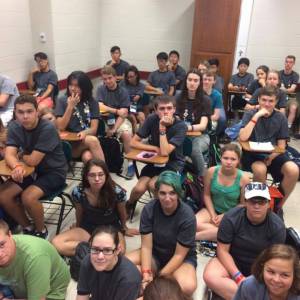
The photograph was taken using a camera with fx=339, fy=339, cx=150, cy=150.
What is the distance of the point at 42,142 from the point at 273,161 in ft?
6.83

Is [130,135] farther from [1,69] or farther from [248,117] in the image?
[1,69]

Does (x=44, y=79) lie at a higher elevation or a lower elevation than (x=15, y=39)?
lower

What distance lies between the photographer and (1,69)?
4.67 meters

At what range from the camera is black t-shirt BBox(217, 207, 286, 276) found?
202 centimetres

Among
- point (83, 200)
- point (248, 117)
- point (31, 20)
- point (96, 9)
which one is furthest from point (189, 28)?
point (83, 200)

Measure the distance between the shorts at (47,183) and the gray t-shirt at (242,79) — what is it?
4.14 metres

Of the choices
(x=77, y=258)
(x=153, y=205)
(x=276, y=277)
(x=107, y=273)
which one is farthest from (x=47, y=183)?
(x=276, y=277)

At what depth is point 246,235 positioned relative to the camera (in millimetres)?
2049

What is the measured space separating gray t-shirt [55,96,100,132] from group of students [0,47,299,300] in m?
0.01

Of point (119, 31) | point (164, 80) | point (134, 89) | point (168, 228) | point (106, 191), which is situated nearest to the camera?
point (168, 228)

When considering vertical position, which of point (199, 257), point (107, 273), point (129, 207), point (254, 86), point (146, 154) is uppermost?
point (254, 86)

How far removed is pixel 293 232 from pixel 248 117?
1.39 m

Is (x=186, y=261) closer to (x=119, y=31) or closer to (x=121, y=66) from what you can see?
(x=121, y=66)

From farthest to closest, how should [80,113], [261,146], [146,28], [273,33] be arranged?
[146,28], [273,33], [80,113], [261,146]
